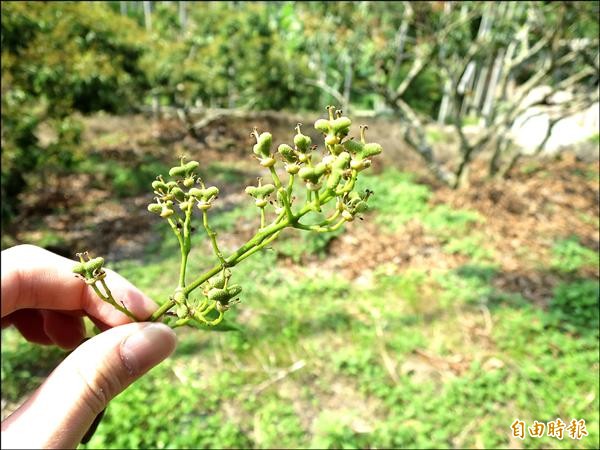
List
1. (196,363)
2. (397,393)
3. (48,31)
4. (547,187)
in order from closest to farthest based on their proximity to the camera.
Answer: (397,393) → (196,363) → (48,31) → (547,187)

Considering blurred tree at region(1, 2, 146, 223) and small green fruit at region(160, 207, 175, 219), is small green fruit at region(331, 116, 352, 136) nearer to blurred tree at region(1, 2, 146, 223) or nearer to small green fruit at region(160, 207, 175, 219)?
small green fruit at region(160, 207, 175, 219)

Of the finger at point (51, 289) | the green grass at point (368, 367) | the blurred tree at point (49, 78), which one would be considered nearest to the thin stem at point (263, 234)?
the finger at point (51, 289)

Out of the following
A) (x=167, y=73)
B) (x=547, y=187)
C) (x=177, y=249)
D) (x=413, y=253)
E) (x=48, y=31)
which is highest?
(x=48, y=31)

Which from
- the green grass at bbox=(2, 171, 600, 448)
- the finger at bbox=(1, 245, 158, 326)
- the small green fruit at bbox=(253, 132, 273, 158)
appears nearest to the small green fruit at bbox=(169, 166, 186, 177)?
the small green fruit at bbox=(253, 132, 273, 158)

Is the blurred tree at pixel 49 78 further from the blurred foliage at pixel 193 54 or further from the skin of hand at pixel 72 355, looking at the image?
the skin of hand at pixel 72 355

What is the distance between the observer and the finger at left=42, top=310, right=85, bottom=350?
200 cm

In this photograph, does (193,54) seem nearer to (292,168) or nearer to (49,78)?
(49,78)

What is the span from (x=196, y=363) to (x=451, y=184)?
6.54 meters

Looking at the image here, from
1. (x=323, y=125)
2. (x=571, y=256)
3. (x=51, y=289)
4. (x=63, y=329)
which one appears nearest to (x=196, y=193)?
(x=323, y=125)

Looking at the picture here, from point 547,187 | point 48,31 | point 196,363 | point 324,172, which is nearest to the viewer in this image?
point 324,172

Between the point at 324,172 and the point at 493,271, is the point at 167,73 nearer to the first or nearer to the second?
the point at 493,271

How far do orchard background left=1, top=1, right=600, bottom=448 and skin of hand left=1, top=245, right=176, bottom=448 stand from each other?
7.58 feet

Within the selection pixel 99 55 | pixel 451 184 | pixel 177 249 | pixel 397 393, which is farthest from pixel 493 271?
pixel 99 55

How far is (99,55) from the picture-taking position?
30.6ft
